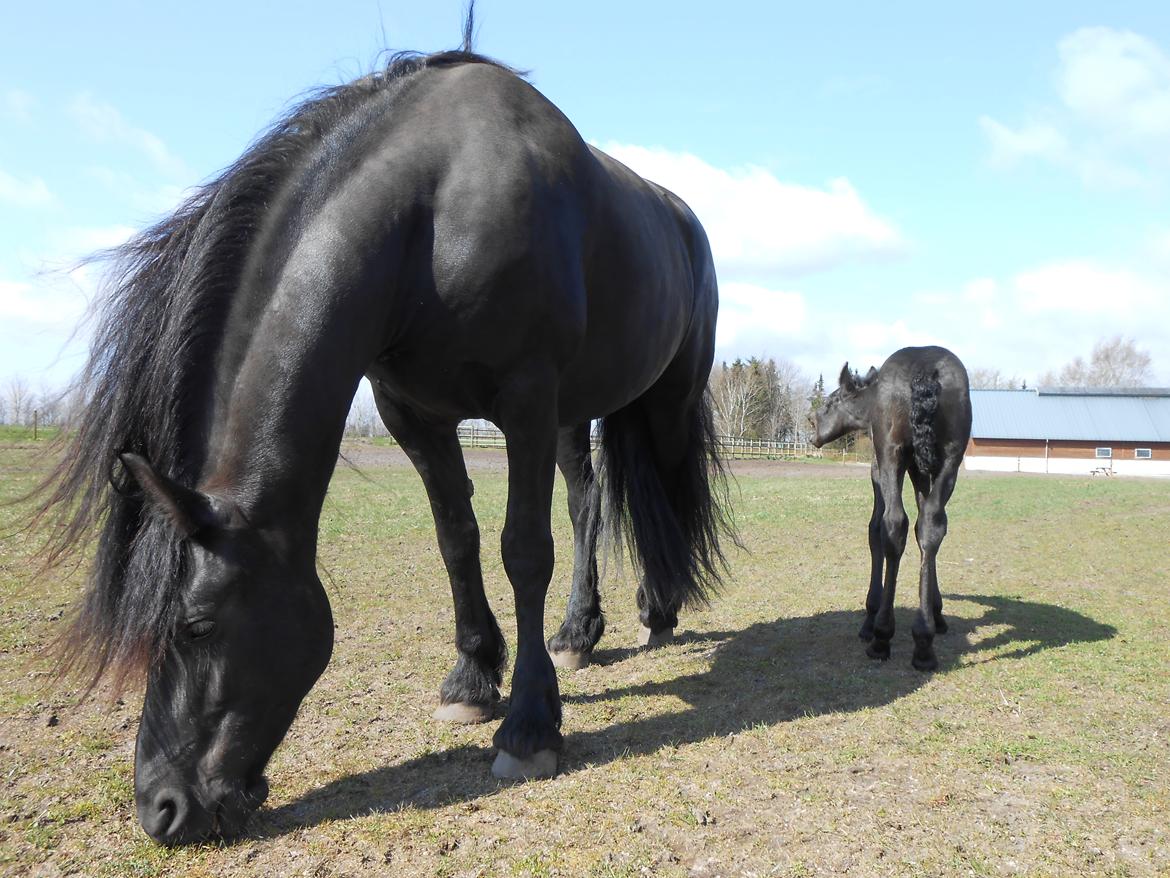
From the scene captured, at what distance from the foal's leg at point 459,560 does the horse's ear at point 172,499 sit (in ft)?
4.98

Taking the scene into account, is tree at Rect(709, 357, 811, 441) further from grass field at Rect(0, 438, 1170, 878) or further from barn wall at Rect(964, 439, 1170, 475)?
grass field at Rect(0, 438, 1170, 878)

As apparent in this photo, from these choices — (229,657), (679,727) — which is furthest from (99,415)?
(679,727)

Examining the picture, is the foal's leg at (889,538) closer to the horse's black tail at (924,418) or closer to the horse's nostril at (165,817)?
the horse's black tail at (924,418)

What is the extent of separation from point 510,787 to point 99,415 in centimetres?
210

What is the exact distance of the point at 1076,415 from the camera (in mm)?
53719

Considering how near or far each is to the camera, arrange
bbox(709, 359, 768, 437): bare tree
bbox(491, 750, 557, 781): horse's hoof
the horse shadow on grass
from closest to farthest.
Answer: the horse shadow on grass → bbox(491, 750, 557, 781): horse's hoof → bbox(709, 359, 768, 437): bare tree

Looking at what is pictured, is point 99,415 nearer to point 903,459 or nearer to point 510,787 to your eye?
point 510,787

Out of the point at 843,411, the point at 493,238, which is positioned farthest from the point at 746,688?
the point at 843,411

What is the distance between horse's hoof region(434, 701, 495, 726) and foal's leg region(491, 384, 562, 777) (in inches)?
25.9

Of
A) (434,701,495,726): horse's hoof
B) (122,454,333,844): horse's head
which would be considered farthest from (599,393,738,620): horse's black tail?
(122,454,333,844): horse's head

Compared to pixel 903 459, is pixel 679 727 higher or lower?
lower

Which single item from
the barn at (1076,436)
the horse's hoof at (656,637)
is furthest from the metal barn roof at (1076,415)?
the horse's hoof at (656,637)

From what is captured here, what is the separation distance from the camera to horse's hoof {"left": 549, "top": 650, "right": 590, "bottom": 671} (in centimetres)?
536

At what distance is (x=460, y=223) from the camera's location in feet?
10.7
